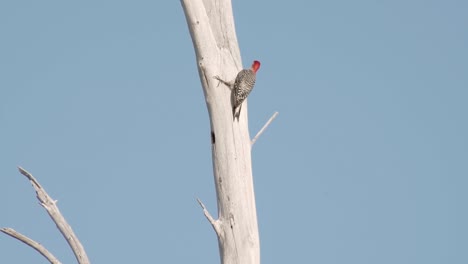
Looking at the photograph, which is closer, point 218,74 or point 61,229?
point 61,229

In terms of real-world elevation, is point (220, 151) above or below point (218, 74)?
below

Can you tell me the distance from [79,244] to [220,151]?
1.58 metres

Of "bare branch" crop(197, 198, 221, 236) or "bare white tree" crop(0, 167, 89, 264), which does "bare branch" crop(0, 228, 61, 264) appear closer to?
"bare white tree" crop(0, 167, 89, 264)

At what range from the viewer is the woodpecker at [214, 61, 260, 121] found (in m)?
9.62

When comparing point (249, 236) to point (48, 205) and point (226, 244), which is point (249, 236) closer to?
point (226, 244)

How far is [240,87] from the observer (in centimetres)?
961

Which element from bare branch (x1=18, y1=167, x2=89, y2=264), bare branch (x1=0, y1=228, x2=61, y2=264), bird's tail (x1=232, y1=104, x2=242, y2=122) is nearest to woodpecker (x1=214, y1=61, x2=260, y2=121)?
bird's tail (x1=232, y1=104, x2=242, y2=122)

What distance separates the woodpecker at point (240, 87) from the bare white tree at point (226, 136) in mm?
57

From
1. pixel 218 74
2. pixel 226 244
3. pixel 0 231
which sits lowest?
pixel 0 231

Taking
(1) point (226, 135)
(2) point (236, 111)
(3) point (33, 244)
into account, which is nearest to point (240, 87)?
(2) point (236, 111)

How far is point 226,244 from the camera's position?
9.33 m

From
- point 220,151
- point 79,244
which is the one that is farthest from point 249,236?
point 79,244

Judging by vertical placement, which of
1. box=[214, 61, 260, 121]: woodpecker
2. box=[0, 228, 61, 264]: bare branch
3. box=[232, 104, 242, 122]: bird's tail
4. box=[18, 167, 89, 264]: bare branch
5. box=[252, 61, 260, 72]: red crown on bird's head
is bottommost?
box=[0, 228, 61, 264]: bare branch

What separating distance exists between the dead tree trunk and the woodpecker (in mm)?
52
